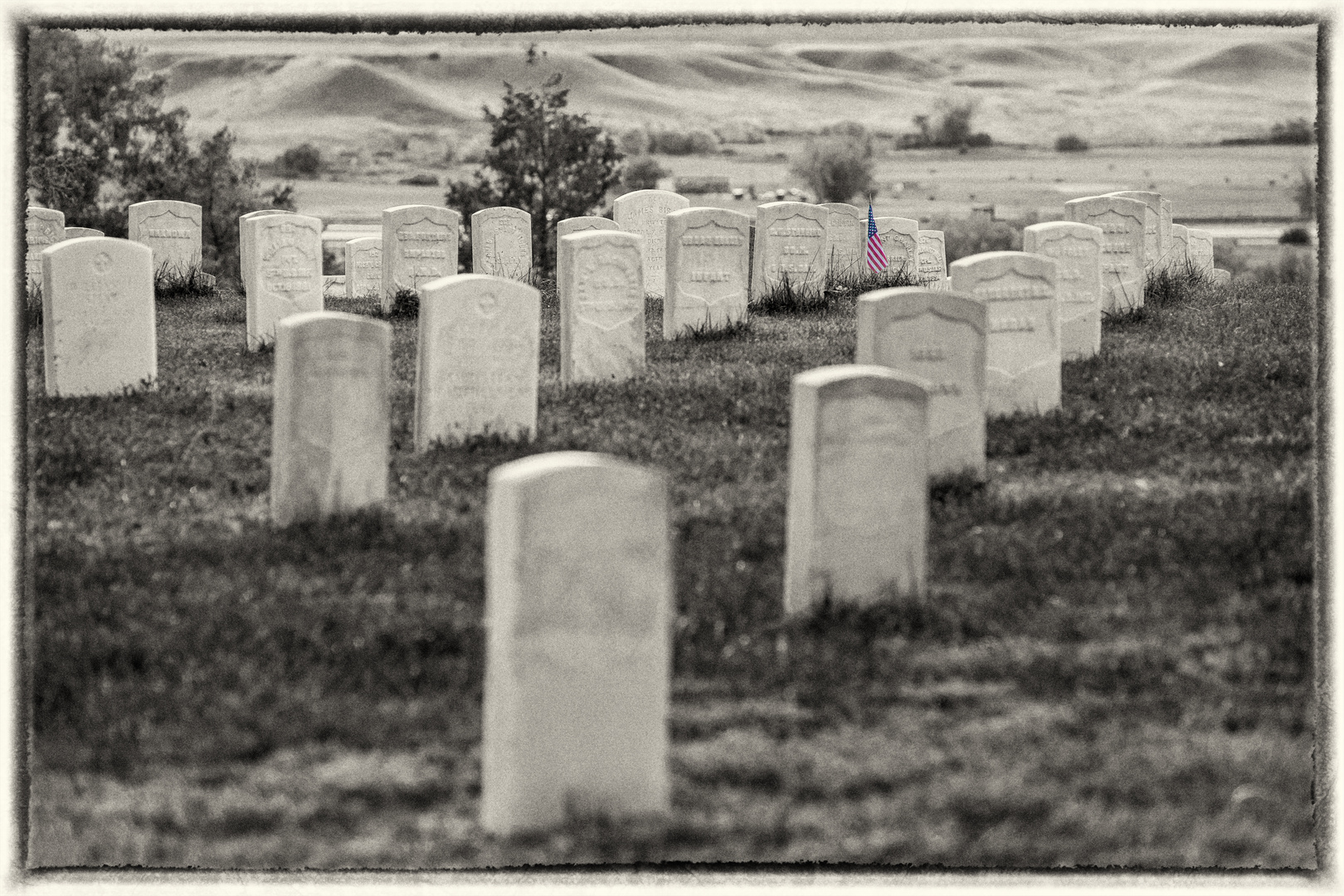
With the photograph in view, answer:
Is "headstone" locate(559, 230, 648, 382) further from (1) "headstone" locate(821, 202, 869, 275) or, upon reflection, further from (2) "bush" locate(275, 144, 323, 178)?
(2) "bush" locate(275, 144, 323, 178)

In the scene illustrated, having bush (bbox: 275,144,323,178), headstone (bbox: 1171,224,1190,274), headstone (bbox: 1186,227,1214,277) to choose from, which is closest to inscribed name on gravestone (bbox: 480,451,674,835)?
headstone (bbox: 1171,224,1190,274)

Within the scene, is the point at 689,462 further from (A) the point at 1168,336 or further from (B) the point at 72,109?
(B) the point at 72,109

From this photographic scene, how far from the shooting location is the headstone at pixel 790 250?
17234 mm

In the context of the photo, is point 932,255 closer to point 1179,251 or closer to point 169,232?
point 1179,251

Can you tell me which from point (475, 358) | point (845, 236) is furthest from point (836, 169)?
point (475, 358)

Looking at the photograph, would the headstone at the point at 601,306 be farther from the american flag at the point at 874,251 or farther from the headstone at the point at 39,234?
the headstone at the point at 39,234

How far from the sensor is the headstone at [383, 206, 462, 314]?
58.4ft

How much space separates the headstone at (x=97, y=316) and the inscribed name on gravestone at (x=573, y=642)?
822 centimetres

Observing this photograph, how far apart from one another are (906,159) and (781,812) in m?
76.8

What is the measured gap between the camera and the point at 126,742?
5.59m

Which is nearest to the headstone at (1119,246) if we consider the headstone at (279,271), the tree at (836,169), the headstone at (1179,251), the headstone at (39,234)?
the headstone at (1179,251)

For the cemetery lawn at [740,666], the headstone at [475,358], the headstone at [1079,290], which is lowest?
the cemetery lawn at [740,666]

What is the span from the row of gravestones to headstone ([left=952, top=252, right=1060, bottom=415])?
12112mm

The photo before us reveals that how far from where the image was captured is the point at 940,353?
30.2 ft
